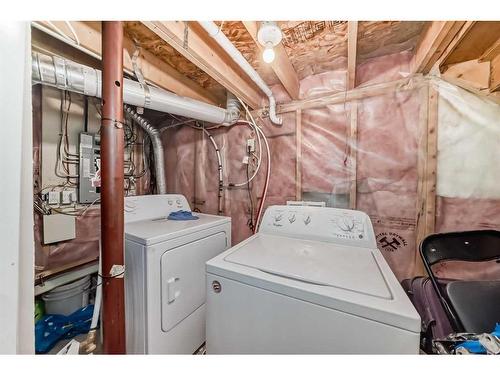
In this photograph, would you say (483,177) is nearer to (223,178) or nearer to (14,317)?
(223,178)

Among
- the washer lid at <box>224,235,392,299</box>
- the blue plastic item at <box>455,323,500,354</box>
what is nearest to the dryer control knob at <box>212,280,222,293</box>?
the washer lid at <box>224,235,392,299</box>

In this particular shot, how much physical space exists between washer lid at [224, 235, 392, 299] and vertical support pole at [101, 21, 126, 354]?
1.80 feet

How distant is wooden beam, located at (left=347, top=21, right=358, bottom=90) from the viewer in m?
1.14

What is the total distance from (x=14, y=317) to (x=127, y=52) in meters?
1.60

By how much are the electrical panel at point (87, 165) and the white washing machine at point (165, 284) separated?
0.79 m

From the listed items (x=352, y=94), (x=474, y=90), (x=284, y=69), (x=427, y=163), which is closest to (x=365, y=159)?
(x=427, y=163)

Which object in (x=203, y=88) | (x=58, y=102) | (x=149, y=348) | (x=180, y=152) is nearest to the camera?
(x=149, y=348)

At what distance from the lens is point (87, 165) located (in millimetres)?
2061

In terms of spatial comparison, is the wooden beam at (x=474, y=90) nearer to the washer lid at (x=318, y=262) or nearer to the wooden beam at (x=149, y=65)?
the washer lid at (x=318, y=262)

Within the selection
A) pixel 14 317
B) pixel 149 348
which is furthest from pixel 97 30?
pixel 149 348

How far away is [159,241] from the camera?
1237 mm

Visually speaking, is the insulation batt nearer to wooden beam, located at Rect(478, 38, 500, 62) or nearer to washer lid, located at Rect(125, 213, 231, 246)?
wooden beam, located at Rect(478, 38, 500, 62)

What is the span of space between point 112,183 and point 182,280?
2.64 feet

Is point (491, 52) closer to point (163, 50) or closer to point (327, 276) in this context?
point (327, 276)
